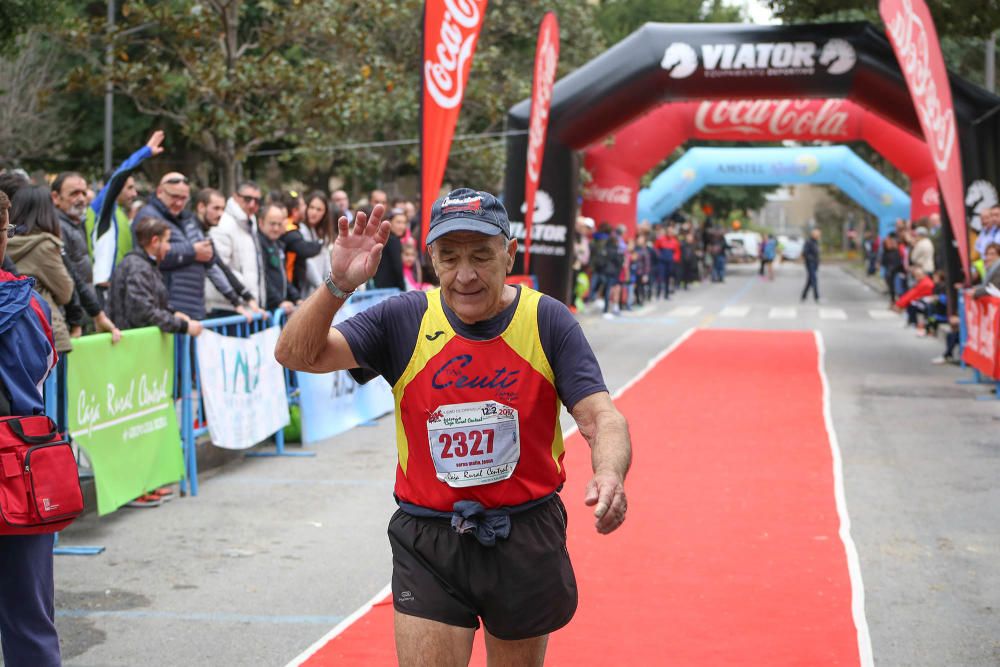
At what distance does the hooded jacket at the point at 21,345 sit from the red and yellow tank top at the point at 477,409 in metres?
1.21

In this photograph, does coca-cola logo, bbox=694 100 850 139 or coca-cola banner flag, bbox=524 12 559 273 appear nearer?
coca-cola banner flag, bbox=524 12 559 273

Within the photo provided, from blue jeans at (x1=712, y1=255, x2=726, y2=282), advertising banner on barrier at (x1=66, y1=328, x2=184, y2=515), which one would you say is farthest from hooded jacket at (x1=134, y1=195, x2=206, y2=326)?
blue jeans at (x1=712, y1=255, x2=726, y2=282)

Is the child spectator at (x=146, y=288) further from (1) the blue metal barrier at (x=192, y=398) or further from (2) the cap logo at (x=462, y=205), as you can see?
(2) the cap logo at (x=462, y=205)

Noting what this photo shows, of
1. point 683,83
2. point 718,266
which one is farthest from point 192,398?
point 718,266

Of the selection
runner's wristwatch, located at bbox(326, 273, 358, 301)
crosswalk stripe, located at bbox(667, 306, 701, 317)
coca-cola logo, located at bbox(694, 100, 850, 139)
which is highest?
coca-cola logo, located at bbox(694, 100, 850, 139)

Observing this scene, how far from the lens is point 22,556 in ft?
12.8

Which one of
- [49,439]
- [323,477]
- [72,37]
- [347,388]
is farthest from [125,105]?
[49,439]

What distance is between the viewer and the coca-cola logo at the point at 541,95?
1731 cm

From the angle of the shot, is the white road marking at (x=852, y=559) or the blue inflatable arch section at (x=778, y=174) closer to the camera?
the white road marking at (x=852, y=559)

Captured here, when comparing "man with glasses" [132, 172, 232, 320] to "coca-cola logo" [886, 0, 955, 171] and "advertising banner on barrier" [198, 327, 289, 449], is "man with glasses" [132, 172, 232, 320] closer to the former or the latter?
"advertising banner on barrier" [198, 327, 289, 449]

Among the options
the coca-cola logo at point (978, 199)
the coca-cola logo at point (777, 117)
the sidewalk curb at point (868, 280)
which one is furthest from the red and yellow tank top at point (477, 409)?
the sidewalk curb at point (868, 280)

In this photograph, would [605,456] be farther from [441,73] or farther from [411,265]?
[411,265]

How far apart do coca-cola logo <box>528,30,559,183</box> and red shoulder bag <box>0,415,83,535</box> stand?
13825 millimetres

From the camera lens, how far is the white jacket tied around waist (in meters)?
10.4
